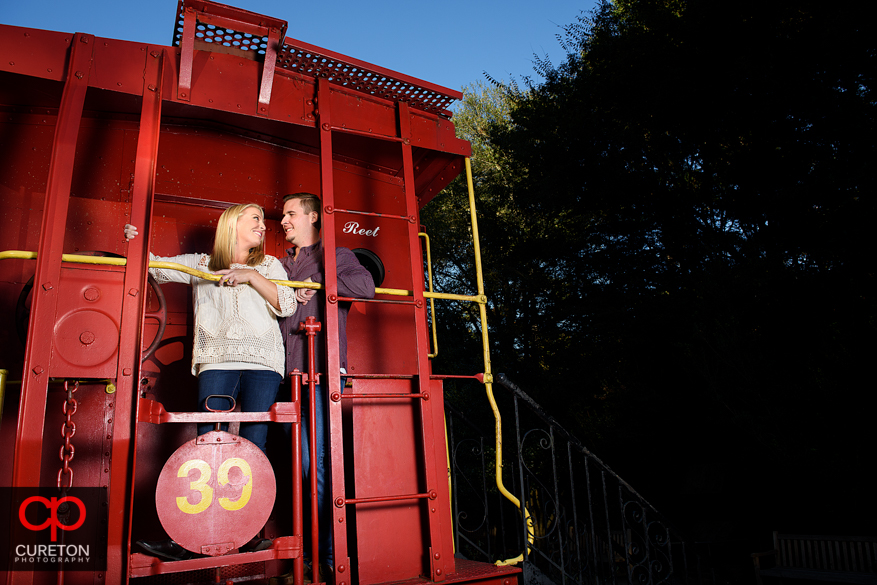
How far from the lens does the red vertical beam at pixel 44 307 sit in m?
2.19

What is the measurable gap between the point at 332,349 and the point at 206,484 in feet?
2.96

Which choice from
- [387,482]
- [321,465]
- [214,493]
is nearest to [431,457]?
[387,482]

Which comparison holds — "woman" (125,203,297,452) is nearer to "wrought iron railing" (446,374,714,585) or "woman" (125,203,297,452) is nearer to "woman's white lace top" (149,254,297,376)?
"woman's white lace top" (149,254,297,376)

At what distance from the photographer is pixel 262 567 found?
3150mm

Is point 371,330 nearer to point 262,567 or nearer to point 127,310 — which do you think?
point 262,567

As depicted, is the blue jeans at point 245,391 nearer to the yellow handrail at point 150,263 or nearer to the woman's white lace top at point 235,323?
the woman's white lace top at point 235,323

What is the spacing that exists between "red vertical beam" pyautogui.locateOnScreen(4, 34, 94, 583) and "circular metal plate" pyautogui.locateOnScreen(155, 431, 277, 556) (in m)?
0.49

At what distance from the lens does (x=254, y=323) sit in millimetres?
2936

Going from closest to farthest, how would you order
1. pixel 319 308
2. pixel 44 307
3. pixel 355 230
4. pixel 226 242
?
pixel 44 307 < pixel 226 242 < pixel 319 308 < pixel 355 230

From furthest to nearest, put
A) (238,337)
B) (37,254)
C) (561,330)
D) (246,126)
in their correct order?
(561,330)
(246,126)
(238,337)
(37,254)

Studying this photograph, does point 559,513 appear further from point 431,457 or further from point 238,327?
point 238,327

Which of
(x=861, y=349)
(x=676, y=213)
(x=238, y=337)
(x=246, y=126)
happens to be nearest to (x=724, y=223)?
(x=676, y=213)

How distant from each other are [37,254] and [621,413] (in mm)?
7960

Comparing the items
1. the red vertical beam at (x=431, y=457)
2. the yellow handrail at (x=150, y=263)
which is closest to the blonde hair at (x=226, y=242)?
the yellow handrail at (x=150, y=263)
